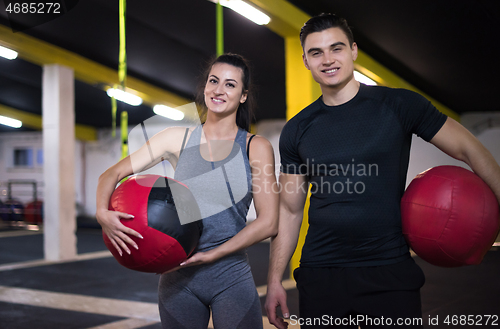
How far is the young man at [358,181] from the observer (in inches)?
46.2

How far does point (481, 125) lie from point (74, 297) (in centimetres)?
932

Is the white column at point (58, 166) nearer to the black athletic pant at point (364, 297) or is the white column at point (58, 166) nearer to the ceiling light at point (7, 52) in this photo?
the ceiling light at point (7, 52)

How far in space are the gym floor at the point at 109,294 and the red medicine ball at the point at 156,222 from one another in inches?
84.4

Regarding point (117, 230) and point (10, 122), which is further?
point (10, 122)

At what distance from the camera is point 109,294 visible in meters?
4.14

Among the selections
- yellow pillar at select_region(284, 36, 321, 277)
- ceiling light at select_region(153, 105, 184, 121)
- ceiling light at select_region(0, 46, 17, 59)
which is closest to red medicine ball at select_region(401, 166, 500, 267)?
yellow pillar at select_region(284, 36, 321, 277)

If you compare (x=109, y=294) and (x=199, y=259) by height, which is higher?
(x=199, y=259)

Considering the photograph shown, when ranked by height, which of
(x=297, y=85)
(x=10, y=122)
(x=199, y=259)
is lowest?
(x=199, y=259)

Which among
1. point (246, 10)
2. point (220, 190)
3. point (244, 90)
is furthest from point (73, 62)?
point (220, 190)

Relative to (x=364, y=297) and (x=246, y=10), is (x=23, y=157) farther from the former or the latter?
(x=364, y=297)

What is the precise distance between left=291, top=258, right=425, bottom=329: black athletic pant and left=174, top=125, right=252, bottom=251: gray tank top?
1.03 ft

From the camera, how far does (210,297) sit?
4.32ft

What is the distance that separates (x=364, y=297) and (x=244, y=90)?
78 centimetres

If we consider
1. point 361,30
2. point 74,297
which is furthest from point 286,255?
point 361,30
